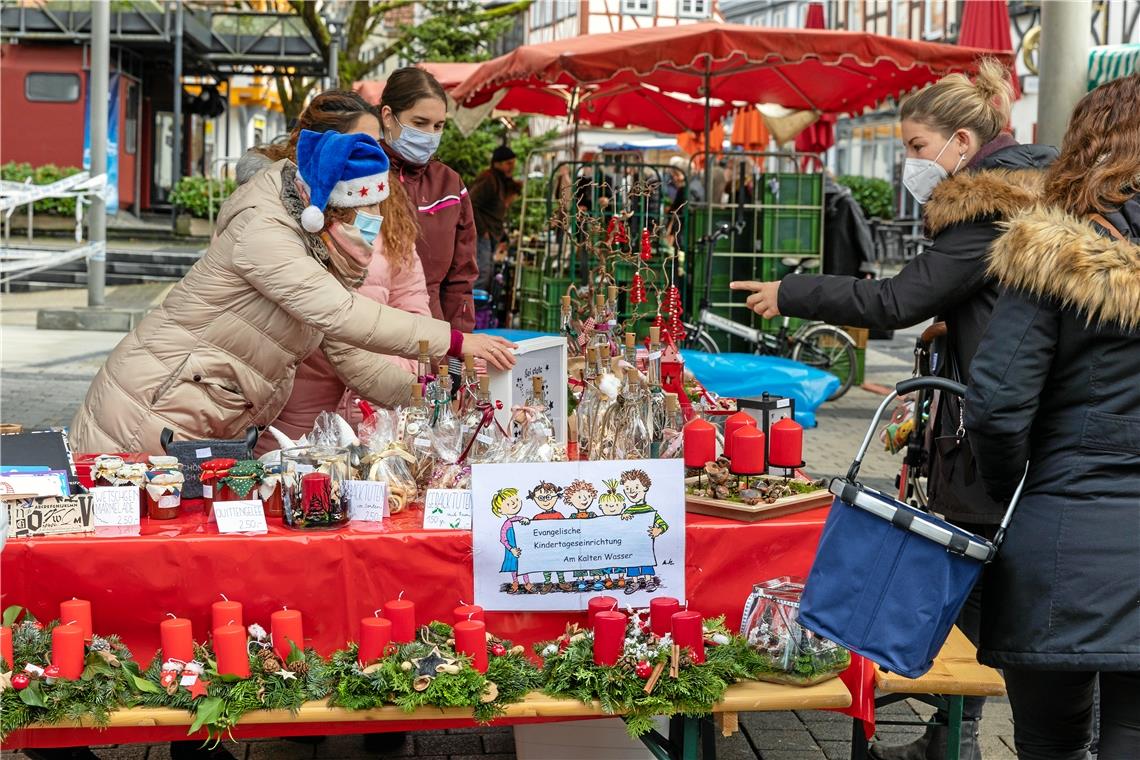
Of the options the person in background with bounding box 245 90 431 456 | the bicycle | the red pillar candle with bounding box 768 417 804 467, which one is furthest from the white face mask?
the bicycle

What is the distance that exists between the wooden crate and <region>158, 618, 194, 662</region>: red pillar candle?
3.94ft

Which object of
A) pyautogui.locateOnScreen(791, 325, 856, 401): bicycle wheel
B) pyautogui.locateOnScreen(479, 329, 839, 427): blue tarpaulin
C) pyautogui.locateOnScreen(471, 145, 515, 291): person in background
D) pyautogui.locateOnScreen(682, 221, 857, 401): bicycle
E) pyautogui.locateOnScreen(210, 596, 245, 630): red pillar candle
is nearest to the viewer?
pyautogui.locateOnScreen(210, 596, 245, 630): red pillar candle

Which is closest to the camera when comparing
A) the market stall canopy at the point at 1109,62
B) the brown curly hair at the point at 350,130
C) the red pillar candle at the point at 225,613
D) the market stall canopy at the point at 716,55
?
the red pillar candle at the point at 225,613

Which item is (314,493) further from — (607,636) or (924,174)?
(924,174)

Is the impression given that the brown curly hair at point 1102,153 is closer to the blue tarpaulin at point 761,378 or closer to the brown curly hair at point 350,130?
the brown curly hair at point 350,130

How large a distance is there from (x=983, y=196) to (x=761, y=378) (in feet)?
16.4

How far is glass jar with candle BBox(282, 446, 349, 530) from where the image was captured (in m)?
2.91

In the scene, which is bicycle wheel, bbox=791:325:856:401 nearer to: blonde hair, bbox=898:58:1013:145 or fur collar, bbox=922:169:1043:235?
blonde hair, bbox=898:58:1013:145

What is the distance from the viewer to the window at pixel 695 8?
38.3 metres

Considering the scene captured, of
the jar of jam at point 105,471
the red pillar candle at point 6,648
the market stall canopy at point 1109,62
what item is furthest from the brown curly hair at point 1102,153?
the market stall canopy at point 1109,62

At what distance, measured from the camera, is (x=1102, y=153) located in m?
2.47

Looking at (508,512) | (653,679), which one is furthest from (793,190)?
(653,679)

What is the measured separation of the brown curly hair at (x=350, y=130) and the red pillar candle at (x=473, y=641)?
4.00 feet

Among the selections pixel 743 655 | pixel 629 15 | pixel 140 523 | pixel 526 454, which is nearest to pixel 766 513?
pixel 743 655
